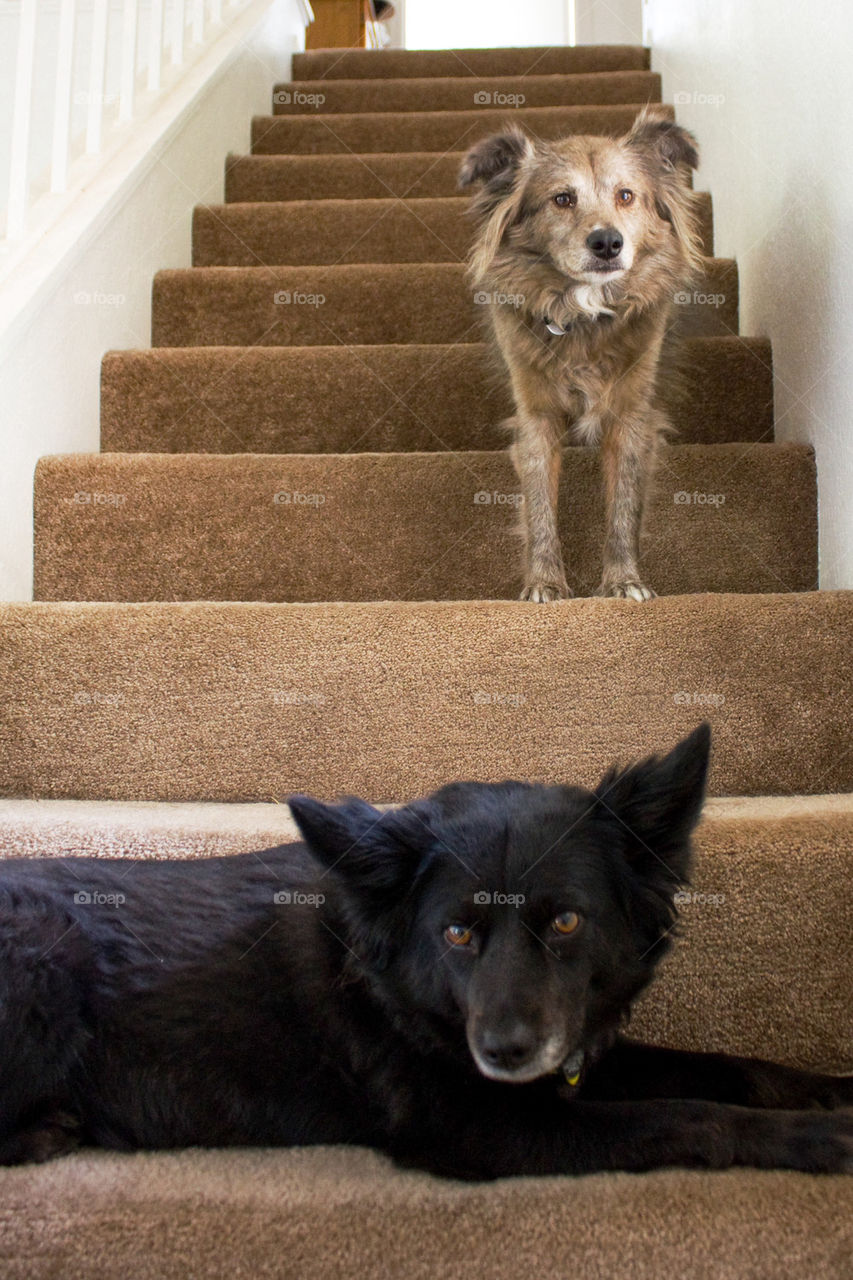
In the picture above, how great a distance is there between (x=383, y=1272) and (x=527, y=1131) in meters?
0.23

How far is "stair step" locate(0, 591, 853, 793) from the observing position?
5.55 ft

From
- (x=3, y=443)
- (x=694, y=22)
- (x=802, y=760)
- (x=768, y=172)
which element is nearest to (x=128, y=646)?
(x=3, y=443)

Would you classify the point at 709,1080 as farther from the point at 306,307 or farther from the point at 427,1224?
the point at 306,307

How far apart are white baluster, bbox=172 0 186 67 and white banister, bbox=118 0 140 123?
0.39 metres

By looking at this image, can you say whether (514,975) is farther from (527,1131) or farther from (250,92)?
(250,92)

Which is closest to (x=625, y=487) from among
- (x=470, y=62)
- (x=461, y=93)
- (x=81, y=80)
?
(x=81, y=80)

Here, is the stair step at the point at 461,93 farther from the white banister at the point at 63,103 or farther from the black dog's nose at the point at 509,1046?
the black dog's nose at the point at 509,1046

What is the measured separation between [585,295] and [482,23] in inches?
290

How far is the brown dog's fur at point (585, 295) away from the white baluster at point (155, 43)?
128 centimetres

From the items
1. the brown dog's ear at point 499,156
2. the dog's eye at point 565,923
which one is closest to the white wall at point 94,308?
the brown dog's ear at point 499,156

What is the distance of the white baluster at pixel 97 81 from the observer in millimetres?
2646

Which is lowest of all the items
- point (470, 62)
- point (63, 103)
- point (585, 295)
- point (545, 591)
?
point (545, 591)

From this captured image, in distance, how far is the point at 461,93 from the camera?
429 centimetres

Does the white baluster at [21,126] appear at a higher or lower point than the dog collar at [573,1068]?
higher
